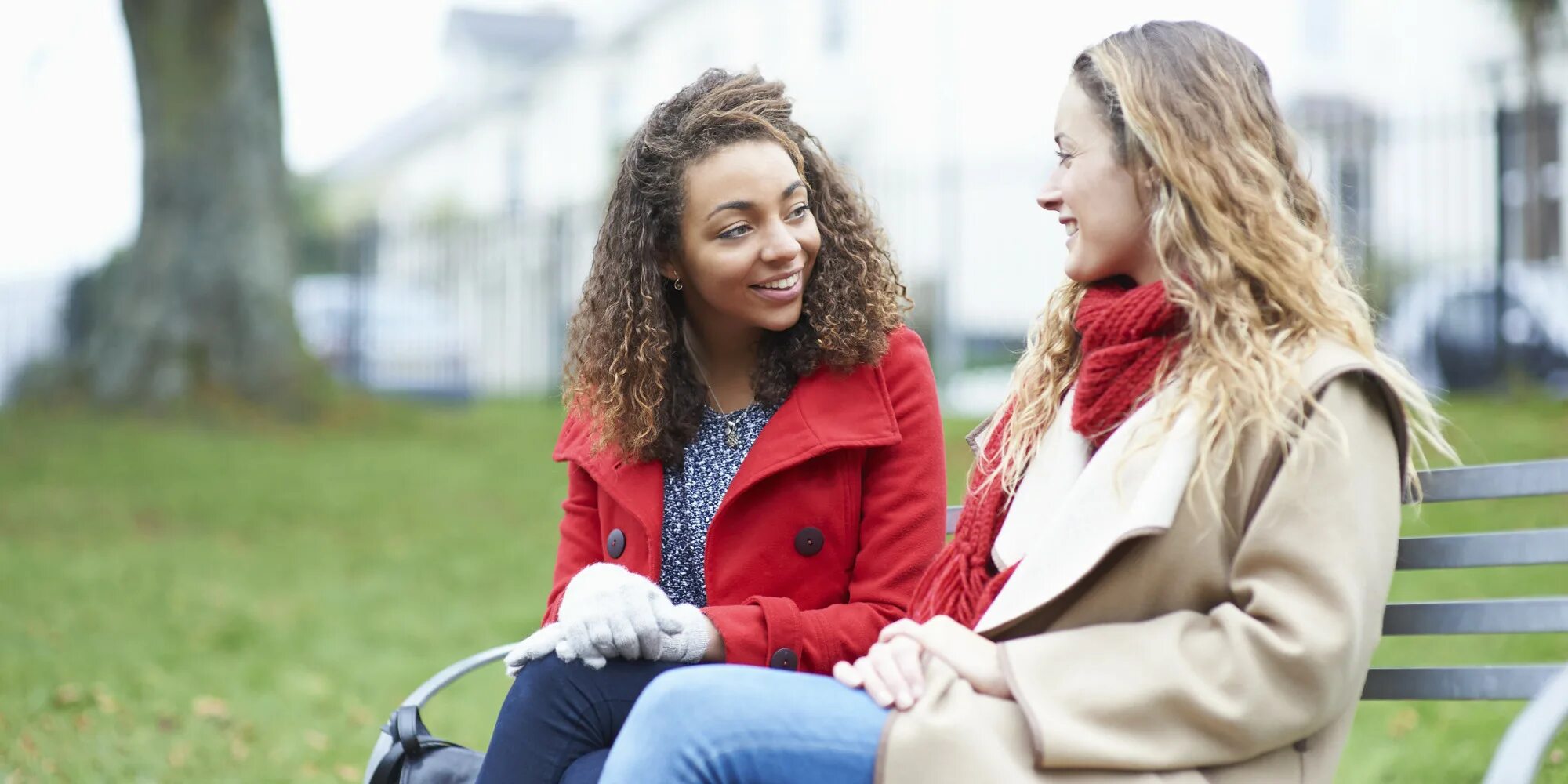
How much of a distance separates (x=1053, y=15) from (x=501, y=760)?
23443mm

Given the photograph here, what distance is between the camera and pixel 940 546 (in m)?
2.87

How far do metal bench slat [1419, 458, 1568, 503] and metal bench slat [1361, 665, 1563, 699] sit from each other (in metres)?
0.24

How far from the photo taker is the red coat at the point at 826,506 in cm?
280

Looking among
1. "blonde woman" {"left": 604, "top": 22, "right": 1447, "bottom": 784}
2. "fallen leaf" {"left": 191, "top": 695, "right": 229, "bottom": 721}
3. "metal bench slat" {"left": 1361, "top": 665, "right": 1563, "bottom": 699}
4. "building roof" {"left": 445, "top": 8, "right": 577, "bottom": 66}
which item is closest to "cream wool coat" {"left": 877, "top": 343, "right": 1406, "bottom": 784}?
"blonde woman" {"left": 604, "top": 22, "right": 1447, "bottom": 784}

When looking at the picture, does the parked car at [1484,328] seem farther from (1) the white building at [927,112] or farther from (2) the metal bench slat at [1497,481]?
(2) the metal bench slat at [1497,481]

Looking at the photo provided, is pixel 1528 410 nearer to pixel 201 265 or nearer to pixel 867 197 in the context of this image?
pixel 867 197

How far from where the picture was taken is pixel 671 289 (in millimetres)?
3111

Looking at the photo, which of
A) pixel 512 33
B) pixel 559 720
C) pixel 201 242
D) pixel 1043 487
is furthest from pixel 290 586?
pixel 512 33

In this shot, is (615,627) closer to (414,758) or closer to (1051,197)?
(414,758)

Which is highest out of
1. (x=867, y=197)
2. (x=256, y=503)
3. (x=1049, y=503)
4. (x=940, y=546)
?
(x=867, y=197)

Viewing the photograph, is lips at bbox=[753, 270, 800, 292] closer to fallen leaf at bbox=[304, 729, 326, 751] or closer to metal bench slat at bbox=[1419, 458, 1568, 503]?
metal bench slat at bbox=[1419, 458, 1568, 503]

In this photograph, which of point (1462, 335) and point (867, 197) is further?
point (1462, 335)

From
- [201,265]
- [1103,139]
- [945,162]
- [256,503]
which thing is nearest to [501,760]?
[1103,139]

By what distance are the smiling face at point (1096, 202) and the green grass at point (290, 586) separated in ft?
5.41
